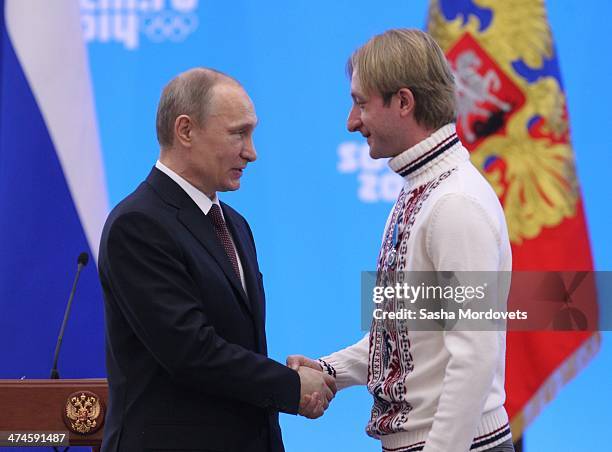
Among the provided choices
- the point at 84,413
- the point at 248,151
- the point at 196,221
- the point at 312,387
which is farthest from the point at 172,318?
the point at 84,413

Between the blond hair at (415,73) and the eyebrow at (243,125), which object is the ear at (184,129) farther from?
the blond hair at (415,73)

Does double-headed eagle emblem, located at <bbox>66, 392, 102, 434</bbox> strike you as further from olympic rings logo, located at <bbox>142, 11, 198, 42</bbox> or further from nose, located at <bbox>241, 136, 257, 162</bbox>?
olympic rings logo, located at <bbox>142, 11, 198, 42</bbox>

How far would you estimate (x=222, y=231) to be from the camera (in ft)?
7.82

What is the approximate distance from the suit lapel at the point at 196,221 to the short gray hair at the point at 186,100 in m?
0.11

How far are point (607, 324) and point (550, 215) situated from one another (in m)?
0.48

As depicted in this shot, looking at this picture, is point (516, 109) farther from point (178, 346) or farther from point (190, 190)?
point (178, 346)

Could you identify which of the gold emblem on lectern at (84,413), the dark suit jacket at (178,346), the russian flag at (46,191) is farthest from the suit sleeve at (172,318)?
the russian flag at (46,191)

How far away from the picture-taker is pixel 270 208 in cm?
395

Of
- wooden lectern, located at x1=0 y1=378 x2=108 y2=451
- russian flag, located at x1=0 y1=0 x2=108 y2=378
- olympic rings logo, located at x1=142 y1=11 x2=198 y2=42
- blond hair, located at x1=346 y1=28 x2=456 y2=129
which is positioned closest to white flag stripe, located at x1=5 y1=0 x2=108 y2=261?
russian flag, located at x1=0 y1=0 x2=108 y2=378

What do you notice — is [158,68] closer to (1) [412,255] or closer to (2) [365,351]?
(2) [365,351]

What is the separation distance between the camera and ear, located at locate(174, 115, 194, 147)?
2350 mm

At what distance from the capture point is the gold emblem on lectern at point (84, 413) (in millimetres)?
2809

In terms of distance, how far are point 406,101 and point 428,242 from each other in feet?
1.10

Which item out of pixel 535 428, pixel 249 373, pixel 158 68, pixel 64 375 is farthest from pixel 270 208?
pixel 249 373
